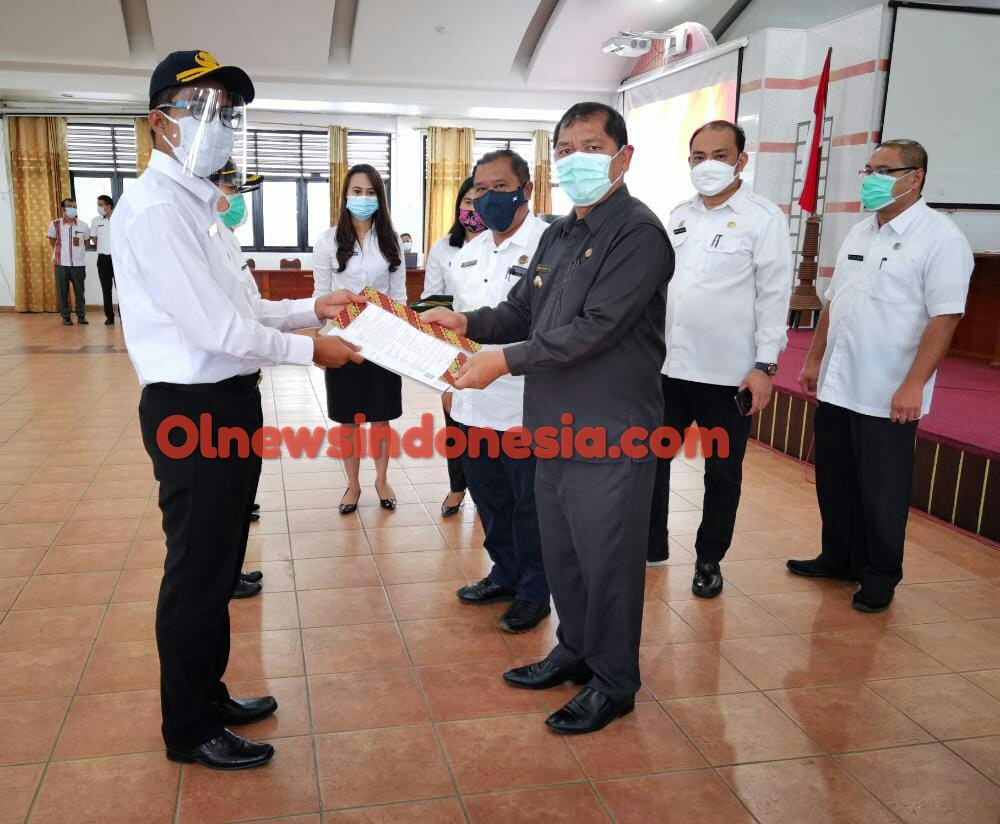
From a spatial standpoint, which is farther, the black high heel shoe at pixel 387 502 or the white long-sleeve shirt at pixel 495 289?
the black high heel shoe at pixel 387 502

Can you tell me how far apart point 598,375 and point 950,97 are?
22.8 feet

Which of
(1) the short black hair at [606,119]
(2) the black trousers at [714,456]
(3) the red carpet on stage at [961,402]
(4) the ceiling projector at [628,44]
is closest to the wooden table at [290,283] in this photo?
(4) the ceiling projector at [628,44]

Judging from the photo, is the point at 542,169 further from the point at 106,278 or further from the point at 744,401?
the point at 744,401

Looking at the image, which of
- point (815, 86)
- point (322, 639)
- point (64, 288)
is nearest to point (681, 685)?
point (322, 639)

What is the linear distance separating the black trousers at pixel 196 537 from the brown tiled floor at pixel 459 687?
0.68ft

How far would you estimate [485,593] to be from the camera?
293cm

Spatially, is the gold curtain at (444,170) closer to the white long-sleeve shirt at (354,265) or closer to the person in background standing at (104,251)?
the person in background standing at (104,251)

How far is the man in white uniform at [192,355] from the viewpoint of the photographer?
66.9 inches

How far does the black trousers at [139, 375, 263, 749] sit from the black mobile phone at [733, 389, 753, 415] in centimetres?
167

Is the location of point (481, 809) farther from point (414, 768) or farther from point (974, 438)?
point (974, 438)

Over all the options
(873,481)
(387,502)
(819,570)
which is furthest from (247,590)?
(873,481)

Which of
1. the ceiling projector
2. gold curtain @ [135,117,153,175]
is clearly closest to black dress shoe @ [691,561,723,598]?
the ceiling projector

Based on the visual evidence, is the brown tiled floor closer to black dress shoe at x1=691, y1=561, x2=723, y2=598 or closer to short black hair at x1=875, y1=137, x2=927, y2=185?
black dress shoe at x1=691, y1=561, x2=723, y2=598

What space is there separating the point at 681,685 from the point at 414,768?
2.79ft
